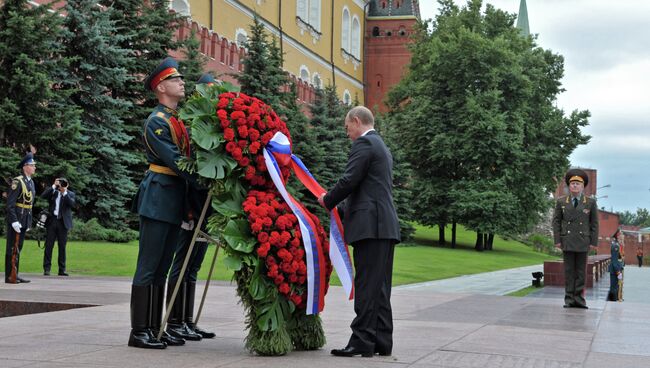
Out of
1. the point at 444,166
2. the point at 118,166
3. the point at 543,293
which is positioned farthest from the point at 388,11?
the point at 543,293

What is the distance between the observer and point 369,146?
20.3ft

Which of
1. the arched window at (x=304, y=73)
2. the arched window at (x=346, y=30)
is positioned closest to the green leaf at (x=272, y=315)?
the arched window at (x=304, y=73)

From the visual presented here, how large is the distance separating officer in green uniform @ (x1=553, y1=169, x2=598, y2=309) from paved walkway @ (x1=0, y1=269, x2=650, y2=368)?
37 centimetres

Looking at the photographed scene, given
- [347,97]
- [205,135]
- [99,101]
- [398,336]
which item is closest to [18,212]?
[398,336]

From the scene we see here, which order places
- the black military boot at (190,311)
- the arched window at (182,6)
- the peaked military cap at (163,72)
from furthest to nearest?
the arched window at (182,6) < the black military boot at (190,311) < the peaked military cap at (163,72)

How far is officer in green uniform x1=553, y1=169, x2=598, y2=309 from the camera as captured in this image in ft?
37.6

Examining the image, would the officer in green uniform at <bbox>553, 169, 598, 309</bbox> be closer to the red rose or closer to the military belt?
the red rose

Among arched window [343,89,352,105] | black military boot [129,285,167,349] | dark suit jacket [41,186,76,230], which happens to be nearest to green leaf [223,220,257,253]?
black military boot [129,285,167,349]

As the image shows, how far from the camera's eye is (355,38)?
70.4 meters

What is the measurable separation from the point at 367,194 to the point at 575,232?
6.29m

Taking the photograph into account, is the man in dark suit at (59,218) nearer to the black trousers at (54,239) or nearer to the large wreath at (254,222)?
the black trousers at (54,239)

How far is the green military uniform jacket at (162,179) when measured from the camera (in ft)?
20.0

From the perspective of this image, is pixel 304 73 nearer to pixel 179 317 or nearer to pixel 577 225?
pixel 577 225

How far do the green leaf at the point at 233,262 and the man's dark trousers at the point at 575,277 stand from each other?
272 inches
